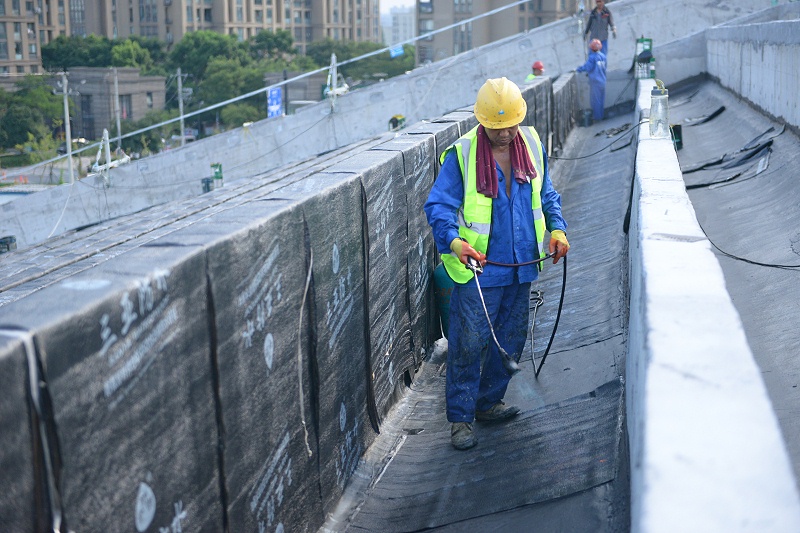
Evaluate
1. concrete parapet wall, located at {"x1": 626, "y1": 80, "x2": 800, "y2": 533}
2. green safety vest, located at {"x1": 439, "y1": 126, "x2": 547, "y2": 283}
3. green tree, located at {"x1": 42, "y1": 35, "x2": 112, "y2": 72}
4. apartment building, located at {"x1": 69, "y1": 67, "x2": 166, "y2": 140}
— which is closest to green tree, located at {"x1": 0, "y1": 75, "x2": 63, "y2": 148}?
apartment building, located at {"x1": 69, "y1": 67, "x2": 166, "y2": 140}

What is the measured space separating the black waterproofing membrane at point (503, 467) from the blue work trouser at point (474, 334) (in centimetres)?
27

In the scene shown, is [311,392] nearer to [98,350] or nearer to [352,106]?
[98,350]

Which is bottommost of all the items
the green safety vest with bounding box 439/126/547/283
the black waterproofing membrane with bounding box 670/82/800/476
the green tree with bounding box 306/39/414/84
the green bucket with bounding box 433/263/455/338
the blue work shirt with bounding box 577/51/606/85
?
the green bucket with bounding box 433/263/455/338

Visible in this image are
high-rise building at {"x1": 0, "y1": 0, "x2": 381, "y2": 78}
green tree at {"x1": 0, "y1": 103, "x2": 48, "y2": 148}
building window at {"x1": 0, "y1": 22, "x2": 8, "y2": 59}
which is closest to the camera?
green tree at {"x1": 0, "y1": 103, "x2": 48, "y2": 148}

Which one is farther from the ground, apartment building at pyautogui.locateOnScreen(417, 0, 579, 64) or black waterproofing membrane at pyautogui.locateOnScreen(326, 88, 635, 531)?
apartment building at pyautogui.locateOnScreen(417, 0, 579, 64)

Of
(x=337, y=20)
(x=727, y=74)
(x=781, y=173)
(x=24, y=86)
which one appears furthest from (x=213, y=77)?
(x=781, y=173)

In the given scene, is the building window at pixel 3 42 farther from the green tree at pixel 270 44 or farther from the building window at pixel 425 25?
the building window at pixel 425 25

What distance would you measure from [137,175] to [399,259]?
99.6ft

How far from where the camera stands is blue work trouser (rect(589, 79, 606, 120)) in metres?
20.3

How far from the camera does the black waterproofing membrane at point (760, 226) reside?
489 centimetres

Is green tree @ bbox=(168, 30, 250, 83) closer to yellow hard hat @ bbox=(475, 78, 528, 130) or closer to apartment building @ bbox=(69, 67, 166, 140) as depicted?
apartment building @ bbox=(69, 67, 166, 140)

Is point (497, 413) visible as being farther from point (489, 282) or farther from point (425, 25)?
point (425, 25)

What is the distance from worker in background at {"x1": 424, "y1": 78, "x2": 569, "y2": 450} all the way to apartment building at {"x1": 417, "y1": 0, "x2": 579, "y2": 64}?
103109 mm

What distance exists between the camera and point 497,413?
578cm
